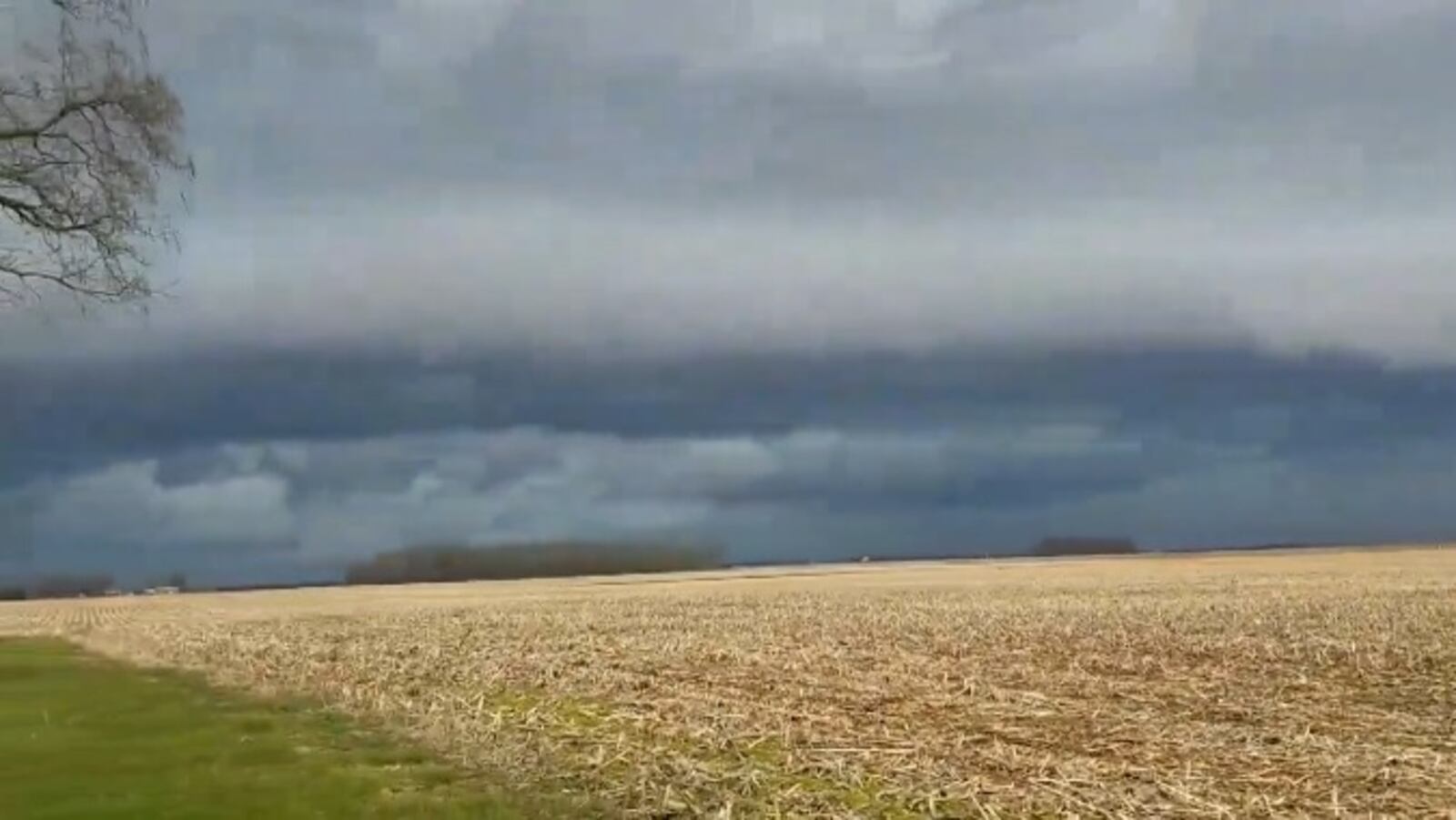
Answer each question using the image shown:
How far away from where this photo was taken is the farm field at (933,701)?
14.8 meters

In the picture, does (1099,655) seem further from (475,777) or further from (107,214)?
(107,214)

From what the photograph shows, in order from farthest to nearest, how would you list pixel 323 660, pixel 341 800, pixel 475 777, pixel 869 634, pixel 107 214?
pixel 869 634 < pixel 323 660 < pixel 107 214 < pixel 475 777 < pixel 341 800

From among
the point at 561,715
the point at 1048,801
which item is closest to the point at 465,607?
the point at 561,715

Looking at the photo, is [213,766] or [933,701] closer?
[213,766]

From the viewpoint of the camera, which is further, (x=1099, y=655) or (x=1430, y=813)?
(x=1099, y=655)

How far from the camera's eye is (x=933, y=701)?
22.8 metres

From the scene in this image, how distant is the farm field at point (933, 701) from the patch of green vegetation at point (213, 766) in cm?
92

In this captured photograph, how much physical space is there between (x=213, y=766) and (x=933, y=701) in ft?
33.1

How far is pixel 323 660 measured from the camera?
3744 centimetres

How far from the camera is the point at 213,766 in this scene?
20141 millimetres

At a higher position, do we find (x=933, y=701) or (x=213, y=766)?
(x=933, y=701)

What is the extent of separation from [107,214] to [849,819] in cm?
2145

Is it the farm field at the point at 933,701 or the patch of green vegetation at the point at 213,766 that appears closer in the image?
the farm field at the point at 933,701

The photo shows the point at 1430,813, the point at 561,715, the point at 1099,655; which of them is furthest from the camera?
the point at 1099,655
